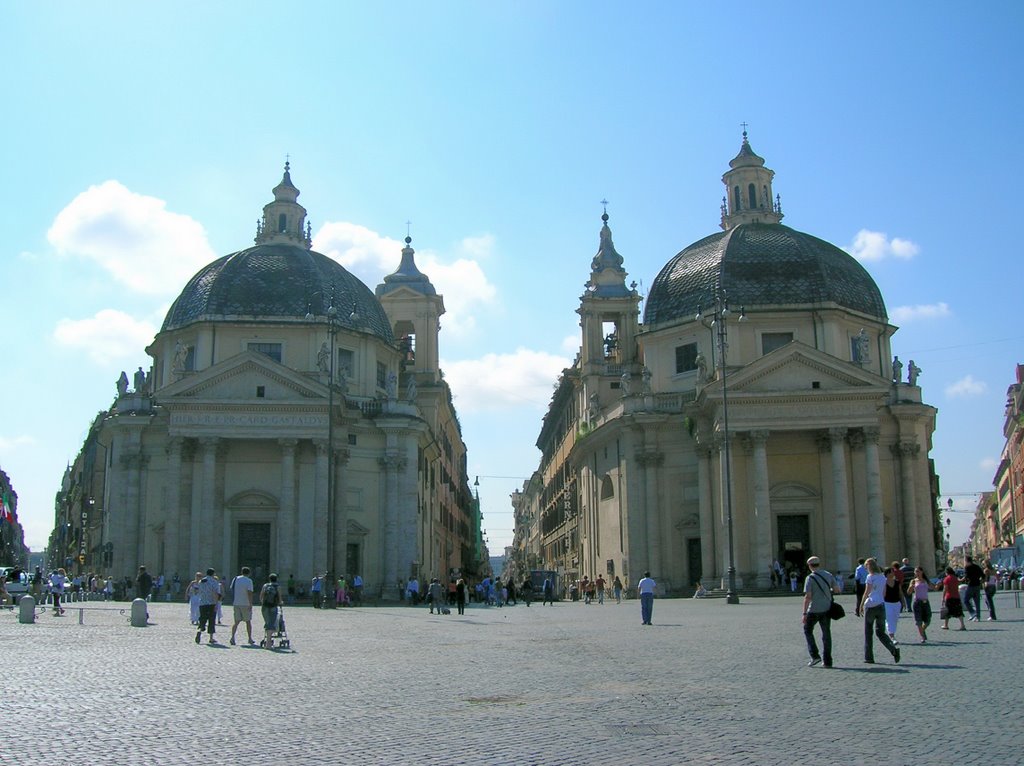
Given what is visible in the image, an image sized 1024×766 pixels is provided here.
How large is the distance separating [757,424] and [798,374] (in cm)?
305

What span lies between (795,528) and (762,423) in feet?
19.5

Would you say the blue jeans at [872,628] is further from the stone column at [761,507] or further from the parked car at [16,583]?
the parked car at [16,583]

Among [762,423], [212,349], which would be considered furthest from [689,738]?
[212,349]

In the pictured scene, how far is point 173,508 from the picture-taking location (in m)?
51.7

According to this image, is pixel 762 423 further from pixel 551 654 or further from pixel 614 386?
pixel 551 654

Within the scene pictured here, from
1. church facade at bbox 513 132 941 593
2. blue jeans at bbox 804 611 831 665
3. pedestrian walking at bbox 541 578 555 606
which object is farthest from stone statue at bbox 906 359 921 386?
blue jeans at bbox 804 611 831 665

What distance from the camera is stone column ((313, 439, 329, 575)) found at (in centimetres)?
5206

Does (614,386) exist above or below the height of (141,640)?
above

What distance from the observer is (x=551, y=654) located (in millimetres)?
20594

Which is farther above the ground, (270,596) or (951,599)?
(270,596)

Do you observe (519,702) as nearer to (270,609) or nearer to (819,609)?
(819,609)

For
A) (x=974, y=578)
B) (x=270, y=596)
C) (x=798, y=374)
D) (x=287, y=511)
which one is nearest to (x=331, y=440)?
(x=287, y=511)

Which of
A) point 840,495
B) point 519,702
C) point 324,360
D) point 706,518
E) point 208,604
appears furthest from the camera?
point 324,360

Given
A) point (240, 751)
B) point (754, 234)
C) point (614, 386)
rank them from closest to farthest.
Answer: point (240, 751) → point (754, 234) → point (614, 386)
